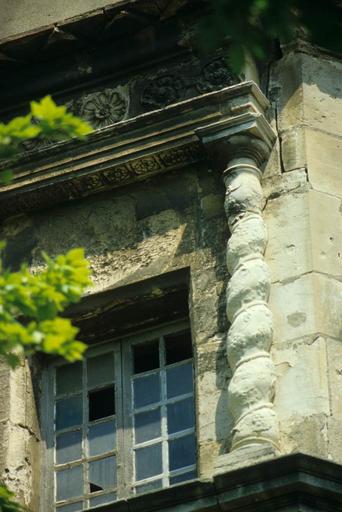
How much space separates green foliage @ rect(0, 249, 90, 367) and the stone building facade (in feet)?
8.09

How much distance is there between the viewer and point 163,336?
47.0 ft

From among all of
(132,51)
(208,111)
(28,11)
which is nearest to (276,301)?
(208,111)

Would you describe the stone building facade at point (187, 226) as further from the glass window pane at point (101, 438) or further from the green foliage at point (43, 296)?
the green foliage at point (43, 296)

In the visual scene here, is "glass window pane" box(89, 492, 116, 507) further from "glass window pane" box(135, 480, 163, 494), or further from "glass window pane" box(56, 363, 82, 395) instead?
"glass window pane" box(56, 363, 82, 395)

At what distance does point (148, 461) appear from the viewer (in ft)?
45.3

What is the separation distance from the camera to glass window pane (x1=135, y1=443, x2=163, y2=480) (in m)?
13.7

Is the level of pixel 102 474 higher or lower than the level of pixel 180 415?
lower

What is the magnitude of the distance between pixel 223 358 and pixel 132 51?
8.56ft

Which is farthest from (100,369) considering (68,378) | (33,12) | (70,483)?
(33,12)

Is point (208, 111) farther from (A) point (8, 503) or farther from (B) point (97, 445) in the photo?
(A) point (8, 503)

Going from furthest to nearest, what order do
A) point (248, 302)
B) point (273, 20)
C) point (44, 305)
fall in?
1. point (248, 302)
2. point (44, 305)
3. point (273, 20)

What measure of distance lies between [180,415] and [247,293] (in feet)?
3.16

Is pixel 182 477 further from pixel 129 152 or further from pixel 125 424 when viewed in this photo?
pixel 129 152

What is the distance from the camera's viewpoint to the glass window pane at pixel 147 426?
45.6ft
